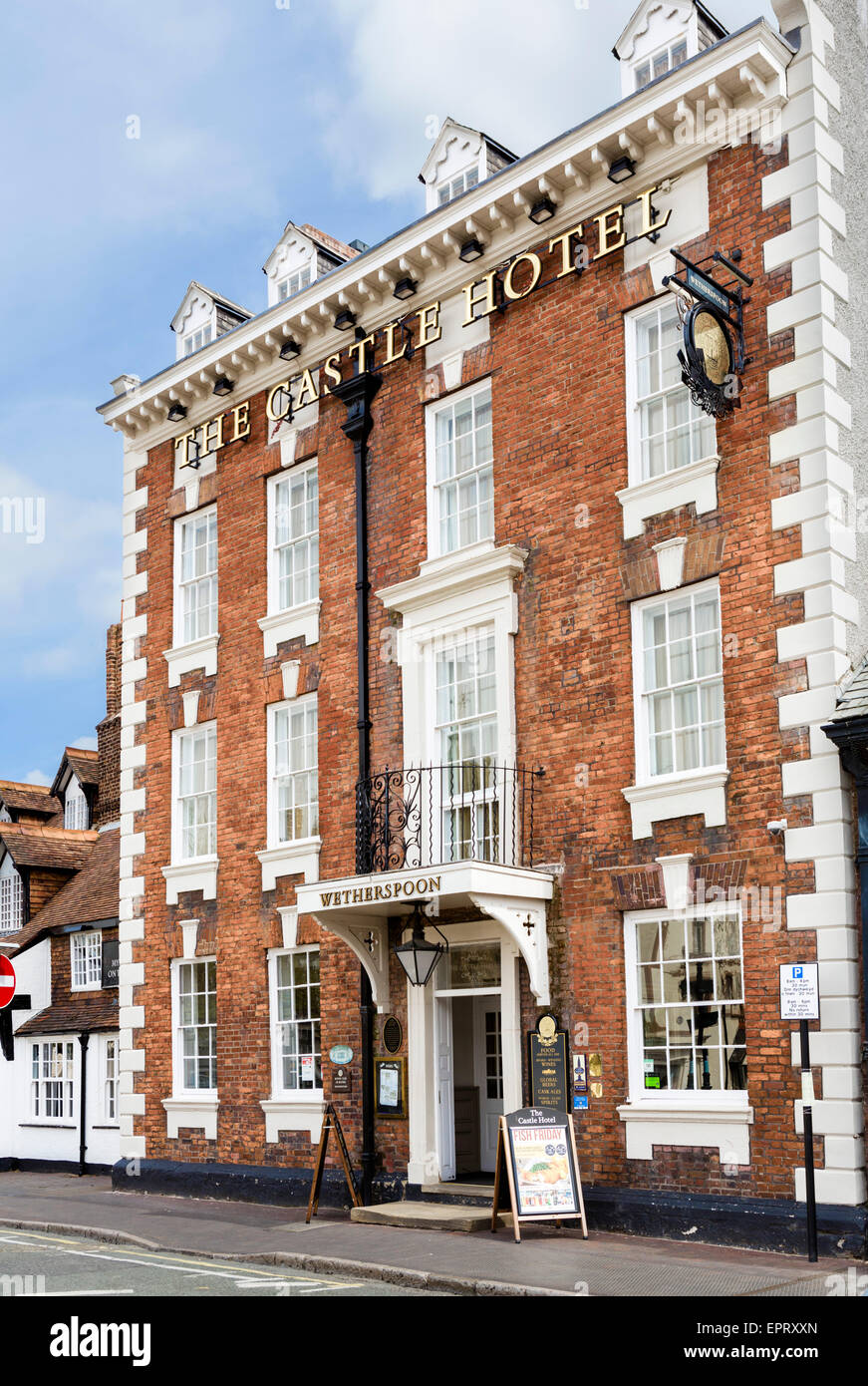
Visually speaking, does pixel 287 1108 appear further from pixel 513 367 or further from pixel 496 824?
pixel 513 367

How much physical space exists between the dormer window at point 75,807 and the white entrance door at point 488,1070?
16486mm

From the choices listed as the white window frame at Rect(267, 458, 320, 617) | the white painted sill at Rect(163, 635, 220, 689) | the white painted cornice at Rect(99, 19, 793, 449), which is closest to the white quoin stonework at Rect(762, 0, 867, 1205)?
the white painted cornice at Rect(99, 19, 793, 449)

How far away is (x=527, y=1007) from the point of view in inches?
602

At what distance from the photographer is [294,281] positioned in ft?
68.3

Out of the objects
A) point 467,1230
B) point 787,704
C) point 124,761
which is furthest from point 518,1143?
point 124,761

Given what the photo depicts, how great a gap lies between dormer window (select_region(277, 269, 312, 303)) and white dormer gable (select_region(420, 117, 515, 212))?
106 inches

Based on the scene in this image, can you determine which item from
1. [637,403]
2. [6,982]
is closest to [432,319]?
[637,403]

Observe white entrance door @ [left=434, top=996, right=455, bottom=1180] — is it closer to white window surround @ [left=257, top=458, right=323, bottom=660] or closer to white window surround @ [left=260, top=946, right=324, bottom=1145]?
white window surround @ [left=260, top=946, right=324, bottom=1145]

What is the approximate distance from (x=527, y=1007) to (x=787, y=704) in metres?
4.31

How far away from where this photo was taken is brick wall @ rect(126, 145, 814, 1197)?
13.6 m

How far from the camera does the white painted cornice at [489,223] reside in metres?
14.3

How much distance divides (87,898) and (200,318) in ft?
36.9

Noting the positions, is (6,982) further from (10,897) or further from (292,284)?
(10,897)

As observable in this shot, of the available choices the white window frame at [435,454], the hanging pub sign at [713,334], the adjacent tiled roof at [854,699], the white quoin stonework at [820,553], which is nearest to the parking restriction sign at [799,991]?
the white quoin stonework at [820,553]
